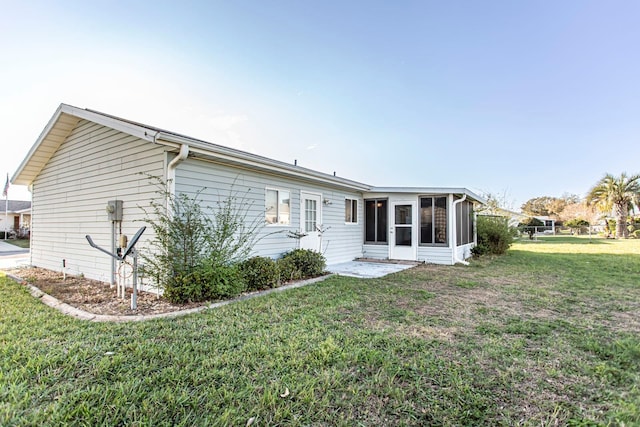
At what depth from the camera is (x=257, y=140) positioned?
1435 centimetres

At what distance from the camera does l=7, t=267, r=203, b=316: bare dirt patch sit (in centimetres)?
444

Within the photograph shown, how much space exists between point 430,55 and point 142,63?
9816 mm

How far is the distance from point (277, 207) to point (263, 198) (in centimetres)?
58

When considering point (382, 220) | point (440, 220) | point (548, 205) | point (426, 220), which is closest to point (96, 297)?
point (382, 220)

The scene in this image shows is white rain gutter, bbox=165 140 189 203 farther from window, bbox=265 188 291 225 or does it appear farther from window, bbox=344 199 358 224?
window, bbox=344 199 358 224

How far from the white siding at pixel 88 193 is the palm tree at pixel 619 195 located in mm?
31010

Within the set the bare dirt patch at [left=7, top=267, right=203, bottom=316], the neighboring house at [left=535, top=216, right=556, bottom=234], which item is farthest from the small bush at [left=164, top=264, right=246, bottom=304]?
the neighboring house at [left=535, top=216, right=556, bottom=234]

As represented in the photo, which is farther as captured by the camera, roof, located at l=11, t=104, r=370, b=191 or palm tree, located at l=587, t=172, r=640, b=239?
palm tree, located at l=587, t=172, r=640, b=239

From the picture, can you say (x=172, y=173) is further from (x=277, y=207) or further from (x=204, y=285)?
(x=277, y=207)

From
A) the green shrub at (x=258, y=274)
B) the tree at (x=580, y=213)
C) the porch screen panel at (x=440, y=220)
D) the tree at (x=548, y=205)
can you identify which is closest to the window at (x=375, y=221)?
the porch screen panel at (x=440, y=220)

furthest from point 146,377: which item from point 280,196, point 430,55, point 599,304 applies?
point 430,55

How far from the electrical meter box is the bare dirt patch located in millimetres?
1406

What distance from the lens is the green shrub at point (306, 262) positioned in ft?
23.4

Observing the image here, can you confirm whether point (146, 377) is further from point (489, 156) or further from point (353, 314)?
point (489, 156)
